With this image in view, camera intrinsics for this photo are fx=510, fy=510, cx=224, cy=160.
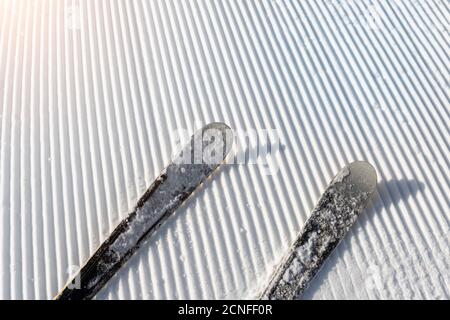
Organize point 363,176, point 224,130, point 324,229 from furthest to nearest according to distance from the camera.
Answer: point 224,130 < point 363,176 < point 324,229

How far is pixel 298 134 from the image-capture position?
2348 mm

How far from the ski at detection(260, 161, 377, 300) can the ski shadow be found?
24 millimetres

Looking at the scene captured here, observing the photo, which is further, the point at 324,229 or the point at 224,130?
the point at 224,130

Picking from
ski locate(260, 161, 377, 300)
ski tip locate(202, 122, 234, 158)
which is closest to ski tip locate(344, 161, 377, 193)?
ski locate(260, 161, 377, 300)

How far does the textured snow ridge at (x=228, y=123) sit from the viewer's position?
2.02 metres

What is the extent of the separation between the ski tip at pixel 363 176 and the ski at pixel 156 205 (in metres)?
0.55

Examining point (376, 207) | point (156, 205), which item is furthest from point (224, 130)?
point (376, 207)

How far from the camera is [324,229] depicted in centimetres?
208

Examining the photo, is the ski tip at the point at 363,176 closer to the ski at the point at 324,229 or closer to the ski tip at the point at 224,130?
the ski at the point at 324,229

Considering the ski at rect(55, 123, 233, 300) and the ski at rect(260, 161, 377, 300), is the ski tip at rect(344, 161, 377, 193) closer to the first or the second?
the ski at rect(260, 161, 377, 300)

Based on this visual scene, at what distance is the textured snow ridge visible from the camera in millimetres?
2021

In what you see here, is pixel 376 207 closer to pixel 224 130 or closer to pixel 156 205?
pixel 224 130

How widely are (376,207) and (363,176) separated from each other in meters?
0.14

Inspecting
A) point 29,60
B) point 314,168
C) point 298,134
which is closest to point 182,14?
point 29,60
